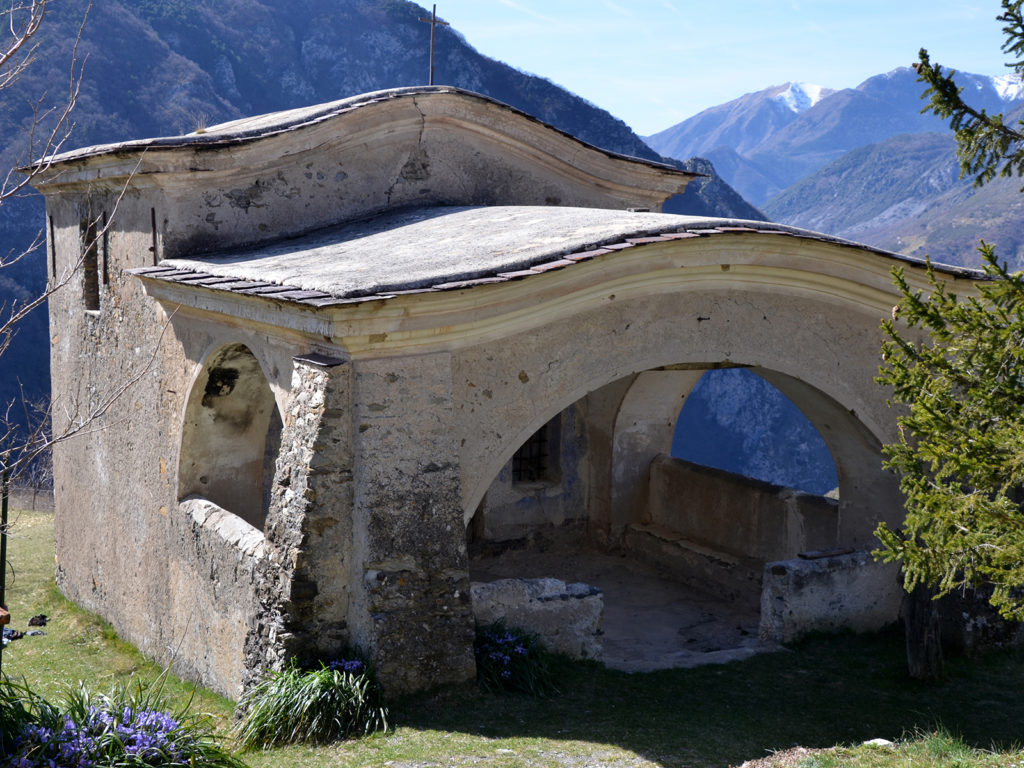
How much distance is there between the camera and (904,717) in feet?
24.9

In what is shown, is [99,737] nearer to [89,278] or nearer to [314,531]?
[314,531]

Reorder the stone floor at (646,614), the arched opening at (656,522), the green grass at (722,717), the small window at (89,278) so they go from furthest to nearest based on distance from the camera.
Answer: the small window at (89,278), the arched opening at (656,522), the stone floor at (646,614), the green grass at (722,717)

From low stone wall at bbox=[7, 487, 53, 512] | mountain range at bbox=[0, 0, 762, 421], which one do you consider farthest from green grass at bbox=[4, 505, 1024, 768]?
mountain range at bbox=[0, 0, 762, 421]

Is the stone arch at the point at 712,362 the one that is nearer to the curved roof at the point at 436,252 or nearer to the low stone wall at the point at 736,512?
the curved roof at the point at 436,252

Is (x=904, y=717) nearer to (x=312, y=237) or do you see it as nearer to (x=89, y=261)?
(x=312, y=237)

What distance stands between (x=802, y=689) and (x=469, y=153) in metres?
6.68

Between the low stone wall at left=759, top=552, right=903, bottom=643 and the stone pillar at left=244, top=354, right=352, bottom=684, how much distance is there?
3.74 metres

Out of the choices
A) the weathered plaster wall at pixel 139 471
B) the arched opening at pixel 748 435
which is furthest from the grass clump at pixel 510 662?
the arched opening at pixel 748 435

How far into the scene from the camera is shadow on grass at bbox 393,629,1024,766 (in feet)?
22.5

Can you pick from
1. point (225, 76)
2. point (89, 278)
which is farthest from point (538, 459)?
point (225, 76)

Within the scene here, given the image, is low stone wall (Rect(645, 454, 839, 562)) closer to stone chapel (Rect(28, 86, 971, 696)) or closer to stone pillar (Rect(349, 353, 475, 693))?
stone chapel (Rect(28, 86, 971, 696))

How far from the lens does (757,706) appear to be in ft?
25.3

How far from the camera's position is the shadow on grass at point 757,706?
684cm

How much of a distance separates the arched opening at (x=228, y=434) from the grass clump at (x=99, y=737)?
4000 mm
